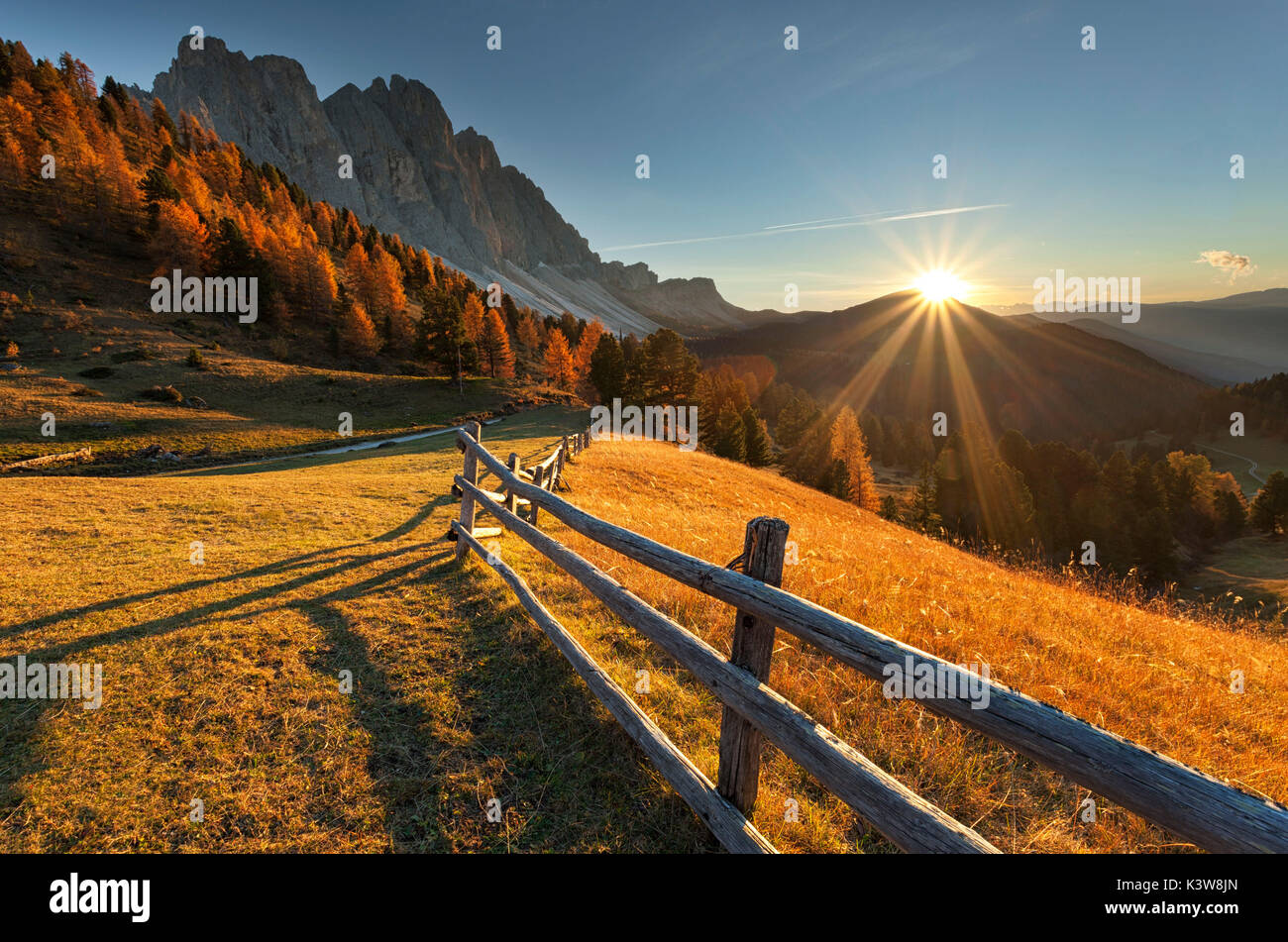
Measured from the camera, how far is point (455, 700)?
13.8 ft

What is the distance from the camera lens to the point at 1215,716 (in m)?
4.35

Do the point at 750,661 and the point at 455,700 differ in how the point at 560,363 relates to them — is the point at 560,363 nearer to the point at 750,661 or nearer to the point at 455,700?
the point at 455,700

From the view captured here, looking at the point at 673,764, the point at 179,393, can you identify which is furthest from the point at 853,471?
the point at 179,393

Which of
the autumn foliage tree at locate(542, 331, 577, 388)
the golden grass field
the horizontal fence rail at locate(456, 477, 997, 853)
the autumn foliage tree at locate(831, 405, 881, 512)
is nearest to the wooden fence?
the horizontal fence rail at locate(456, 477, 997, 853)

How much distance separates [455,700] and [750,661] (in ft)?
9.37

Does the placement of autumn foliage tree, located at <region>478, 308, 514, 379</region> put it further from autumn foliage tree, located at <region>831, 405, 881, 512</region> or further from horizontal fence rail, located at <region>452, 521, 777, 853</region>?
horizontal fence rail, located at <region>452, 521, 777, 853</region>

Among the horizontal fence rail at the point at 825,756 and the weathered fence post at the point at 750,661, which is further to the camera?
the weathered fence post at the point at 750,661

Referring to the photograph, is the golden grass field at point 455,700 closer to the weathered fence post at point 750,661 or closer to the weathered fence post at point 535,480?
the weathered fence post at point 750,661

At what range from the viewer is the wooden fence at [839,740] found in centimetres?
143

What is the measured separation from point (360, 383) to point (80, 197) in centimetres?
5647

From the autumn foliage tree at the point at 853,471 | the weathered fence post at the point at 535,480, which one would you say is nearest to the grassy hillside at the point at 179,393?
the weathered fence post at the point at 535,480

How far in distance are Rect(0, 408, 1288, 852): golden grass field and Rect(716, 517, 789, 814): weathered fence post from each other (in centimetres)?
32

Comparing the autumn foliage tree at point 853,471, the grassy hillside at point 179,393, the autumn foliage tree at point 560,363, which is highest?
the autumn foliage tree at point 560,363

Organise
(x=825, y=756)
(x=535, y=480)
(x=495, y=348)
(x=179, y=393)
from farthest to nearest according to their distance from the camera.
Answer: (x=495, y=348), (x=179, y=393), (x=535, y=480), (x=825, y=756)
